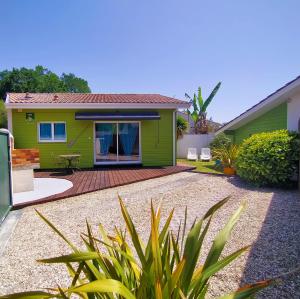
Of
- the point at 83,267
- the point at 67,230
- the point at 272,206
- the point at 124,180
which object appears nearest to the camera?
the point at 83,267

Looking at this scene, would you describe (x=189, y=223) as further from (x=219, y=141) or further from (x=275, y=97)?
(x=219, y=141)

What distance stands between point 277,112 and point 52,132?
14054mm

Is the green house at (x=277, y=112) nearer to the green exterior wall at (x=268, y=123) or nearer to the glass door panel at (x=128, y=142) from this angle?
the green exterior wall at (x=268, y=123)

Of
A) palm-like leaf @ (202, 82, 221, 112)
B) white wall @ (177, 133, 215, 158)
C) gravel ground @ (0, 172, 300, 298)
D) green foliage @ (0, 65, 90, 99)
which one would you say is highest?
green foliage @ (0, 65, 90, 99)

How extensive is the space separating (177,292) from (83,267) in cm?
79

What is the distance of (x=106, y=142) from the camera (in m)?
18.6

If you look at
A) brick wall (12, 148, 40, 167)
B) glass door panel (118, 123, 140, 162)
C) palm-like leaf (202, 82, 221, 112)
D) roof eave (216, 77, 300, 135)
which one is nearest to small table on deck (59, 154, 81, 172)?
glass door panel (118, 123, 140, 162)

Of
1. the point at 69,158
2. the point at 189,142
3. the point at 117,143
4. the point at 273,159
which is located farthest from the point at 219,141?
the point at 69,158

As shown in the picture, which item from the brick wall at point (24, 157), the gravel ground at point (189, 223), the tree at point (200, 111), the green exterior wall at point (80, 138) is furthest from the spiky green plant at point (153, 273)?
the tree at point (200, 111)

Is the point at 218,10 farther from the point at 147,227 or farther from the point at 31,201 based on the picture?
the point at 31,201

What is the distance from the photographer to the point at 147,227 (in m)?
6.75

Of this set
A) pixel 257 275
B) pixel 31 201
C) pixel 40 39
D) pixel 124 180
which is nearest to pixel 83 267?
pixel 257 275

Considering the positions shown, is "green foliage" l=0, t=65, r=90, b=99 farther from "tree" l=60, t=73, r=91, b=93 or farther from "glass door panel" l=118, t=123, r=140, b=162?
"glass door panel" l=118, t=123, r=140, b=162

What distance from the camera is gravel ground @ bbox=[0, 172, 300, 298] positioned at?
13.9 feet
